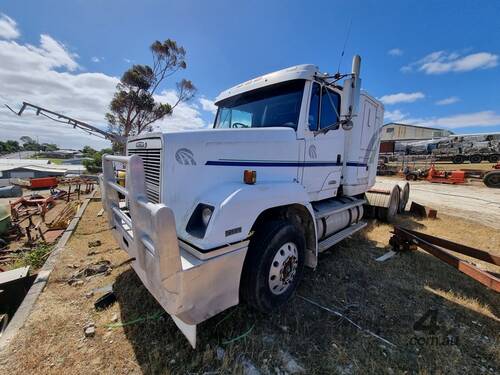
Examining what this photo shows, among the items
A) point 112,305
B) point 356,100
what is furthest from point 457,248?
point 112,305

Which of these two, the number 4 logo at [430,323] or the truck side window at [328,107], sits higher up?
the truck side window at [328,107]

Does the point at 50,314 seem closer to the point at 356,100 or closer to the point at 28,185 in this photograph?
the point at 356,100

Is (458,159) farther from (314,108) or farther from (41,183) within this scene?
(41,183)

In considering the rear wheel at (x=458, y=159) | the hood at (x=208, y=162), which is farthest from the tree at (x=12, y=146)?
the rear wheel at (x=458, y=159)

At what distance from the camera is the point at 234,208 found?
6.78ft

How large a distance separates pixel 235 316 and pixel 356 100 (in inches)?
116

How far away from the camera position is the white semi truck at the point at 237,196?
187 cm

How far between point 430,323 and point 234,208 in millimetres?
2613

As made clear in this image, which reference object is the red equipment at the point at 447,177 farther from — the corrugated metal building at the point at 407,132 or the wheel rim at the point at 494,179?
the corrugated metal building at the point at 407,132

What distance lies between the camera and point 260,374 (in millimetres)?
1983

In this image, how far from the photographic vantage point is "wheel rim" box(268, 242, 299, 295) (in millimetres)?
2580

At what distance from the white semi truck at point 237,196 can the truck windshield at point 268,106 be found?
1 centimetres

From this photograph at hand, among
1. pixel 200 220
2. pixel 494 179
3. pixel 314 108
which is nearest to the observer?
pixel 200 220

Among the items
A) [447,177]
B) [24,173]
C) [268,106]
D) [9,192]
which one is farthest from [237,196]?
[24,173]
